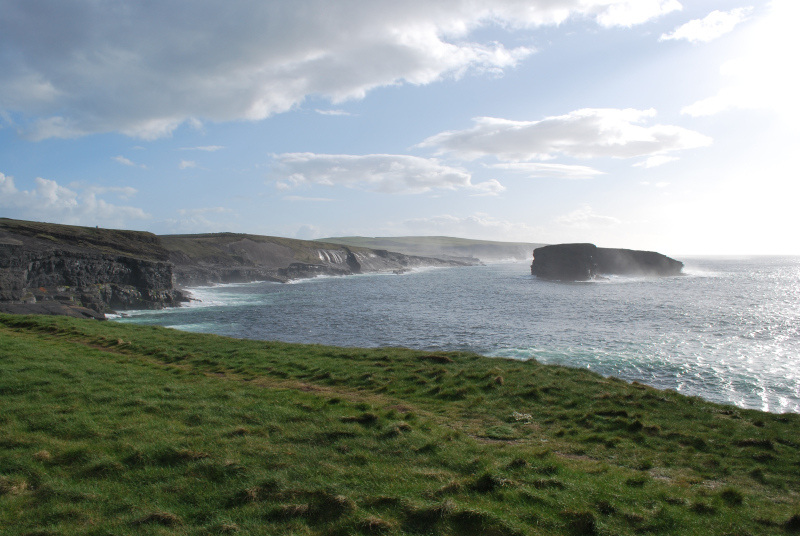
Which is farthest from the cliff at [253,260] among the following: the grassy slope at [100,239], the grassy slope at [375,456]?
the grassy slope at [375,456]

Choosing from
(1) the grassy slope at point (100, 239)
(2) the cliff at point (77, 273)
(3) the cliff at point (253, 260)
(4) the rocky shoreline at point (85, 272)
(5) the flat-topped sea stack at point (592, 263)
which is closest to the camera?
(2) the cliff at point (77, 273)

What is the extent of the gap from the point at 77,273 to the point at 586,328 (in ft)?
235

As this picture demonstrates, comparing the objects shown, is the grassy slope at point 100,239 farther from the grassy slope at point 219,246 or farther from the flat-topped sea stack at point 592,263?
the flat-topped sea stack at point 592,263

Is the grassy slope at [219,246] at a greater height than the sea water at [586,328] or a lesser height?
greater

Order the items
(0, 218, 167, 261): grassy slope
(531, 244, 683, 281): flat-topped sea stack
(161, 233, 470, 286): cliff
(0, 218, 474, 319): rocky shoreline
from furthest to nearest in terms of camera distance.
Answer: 1. (531, 244, 683, 281): flat-topped sea stack
2. (161, 233, 470, 286): cliff
3. (0, 218, 167, 261): grassy slope
4. (0, 218, 474, 319): rocky shoreline

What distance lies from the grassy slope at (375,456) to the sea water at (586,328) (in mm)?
13113

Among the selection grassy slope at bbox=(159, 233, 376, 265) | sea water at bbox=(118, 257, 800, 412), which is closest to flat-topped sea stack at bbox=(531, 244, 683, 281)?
sea water at bbox=(118, 257, 800, 412)

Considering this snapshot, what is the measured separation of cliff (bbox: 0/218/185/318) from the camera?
49.3 m

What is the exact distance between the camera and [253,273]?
131m

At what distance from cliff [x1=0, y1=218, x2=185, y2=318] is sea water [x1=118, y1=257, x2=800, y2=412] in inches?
278

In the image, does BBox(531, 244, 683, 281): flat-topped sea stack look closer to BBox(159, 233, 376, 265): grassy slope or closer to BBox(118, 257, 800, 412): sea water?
BBox(118, 257, 800, 412): sea water

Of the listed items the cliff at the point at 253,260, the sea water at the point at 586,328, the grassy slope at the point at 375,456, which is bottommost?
the sea water at the point at 586,328

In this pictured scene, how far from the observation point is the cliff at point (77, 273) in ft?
162

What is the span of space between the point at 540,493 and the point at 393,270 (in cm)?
17872
